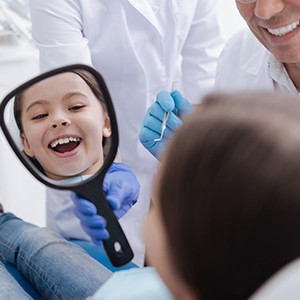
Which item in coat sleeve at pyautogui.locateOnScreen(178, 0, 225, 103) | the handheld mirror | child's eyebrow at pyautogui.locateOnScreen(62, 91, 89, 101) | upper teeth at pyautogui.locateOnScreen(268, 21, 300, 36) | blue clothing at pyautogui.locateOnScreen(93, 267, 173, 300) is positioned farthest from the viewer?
coat sleeve at pyautogui.locateOnScreen(178, 0, 225, 103)

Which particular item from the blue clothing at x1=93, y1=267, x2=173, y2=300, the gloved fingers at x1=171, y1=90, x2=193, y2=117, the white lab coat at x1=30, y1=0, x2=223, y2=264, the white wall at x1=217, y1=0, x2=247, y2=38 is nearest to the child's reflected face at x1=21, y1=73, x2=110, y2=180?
the blue clothing at x1=93, y1=267, x2=173, y2=300

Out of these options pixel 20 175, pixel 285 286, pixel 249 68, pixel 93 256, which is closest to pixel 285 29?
pixel 249 68

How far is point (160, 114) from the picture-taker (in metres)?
1.31

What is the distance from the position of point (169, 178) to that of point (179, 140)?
40 millimetres

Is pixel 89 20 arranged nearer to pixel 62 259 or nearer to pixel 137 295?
pixel 62 259

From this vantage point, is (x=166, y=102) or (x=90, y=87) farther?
(x=166, y=102)

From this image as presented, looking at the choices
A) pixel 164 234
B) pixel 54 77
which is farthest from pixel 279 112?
pixel 54 77

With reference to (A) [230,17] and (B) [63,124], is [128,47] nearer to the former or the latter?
(B) [63,124]

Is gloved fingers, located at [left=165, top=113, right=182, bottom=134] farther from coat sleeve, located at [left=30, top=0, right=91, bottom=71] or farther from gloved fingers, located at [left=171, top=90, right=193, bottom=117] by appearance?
coat sleeve, located at [left=30, top=0, right=91, bottom=71]

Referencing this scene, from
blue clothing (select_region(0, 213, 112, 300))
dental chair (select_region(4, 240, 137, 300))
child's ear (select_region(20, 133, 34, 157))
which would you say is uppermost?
child's ear (select_region(20, 133, 34, 157))

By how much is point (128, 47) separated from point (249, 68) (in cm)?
36

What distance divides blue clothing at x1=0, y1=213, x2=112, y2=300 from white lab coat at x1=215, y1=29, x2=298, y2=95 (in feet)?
1.67

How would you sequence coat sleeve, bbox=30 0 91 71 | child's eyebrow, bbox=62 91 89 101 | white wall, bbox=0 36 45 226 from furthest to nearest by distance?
1. white wall, bbox=0 36 45 226
2. coat sleeve, bbox=30 0 91 71
3. child's eyebrow, bbox=62 91 89 101

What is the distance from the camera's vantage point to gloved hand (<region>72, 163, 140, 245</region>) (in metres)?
0.95
